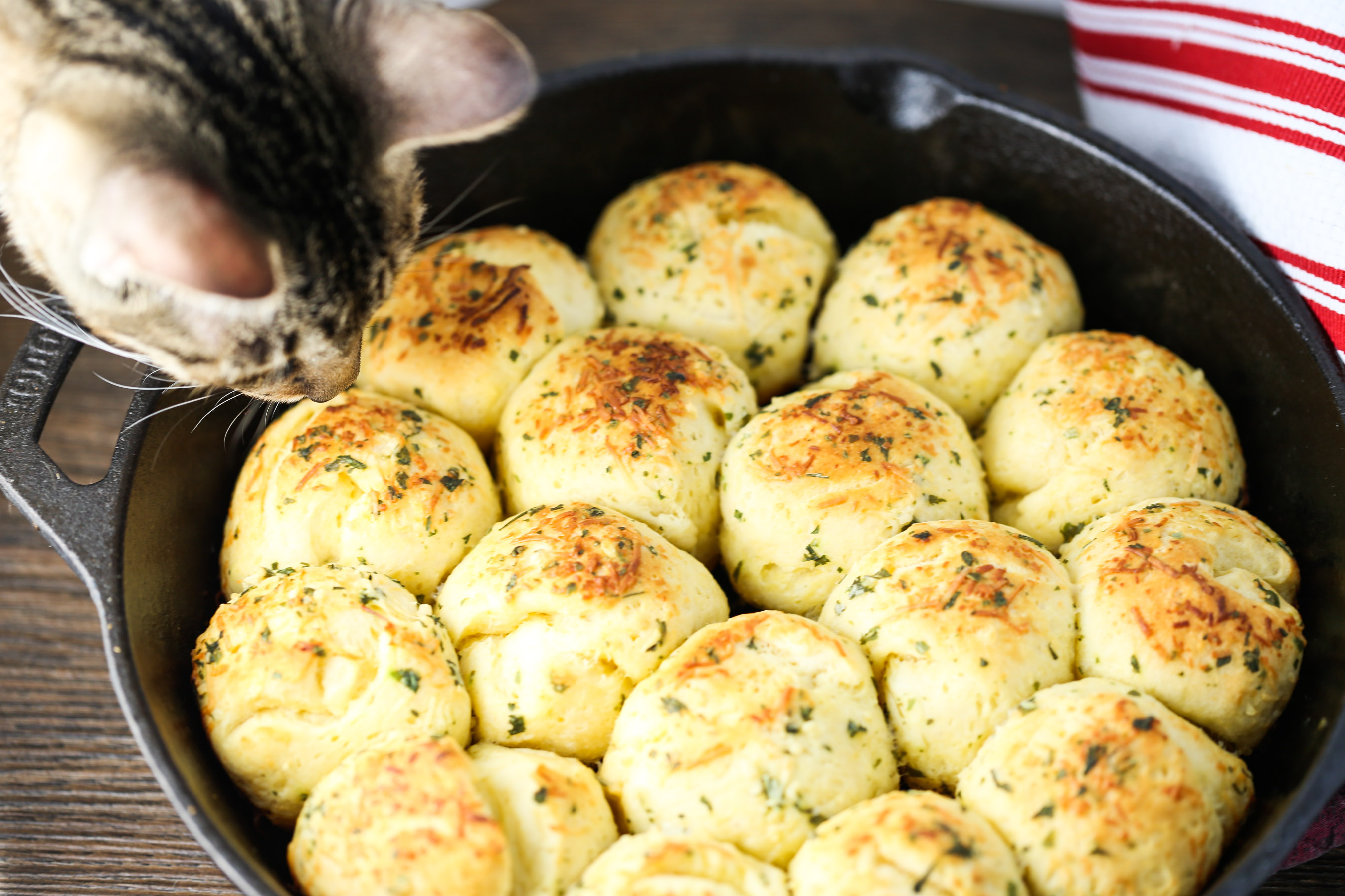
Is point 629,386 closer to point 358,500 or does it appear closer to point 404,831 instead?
point 358,500

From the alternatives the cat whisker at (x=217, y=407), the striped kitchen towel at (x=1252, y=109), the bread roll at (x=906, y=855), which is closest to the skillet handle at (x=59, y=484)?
the cat whisker at (x=217, y=407)

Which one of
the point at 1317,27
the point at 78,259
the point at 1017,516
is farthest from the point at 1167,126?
the point at 78,259

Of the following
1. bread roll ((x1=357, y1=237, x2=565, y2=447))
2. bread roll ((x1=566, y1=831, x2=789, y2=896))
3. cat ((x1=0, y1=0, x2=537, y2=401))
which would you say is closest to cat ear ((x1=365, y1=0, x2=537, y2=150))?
cat ((x1=0, y1=0, x2=537, y2=401))

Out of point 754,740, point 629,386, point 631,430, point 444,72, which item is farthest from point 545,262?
point 754,740

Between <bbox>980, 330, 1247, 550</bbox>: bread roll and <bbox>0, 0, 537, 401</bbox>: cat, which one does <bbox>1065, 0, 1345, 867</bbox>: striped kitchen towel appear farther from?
<bbox>0, 0, 537, 401</bbox>: cat

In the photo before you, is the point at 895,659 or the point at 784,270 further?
the point at 784,270

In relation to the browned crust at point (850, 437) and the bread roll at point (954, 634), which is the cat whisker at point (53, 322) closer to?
the browned crust at point (850, 437)

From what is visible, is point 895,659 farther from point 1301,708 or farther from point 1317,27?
point 1317,27
